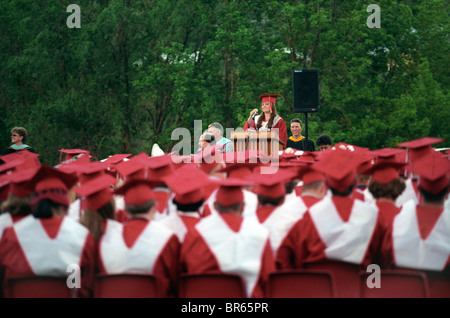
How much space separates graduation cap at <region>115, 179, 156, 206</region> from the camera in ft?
11.7

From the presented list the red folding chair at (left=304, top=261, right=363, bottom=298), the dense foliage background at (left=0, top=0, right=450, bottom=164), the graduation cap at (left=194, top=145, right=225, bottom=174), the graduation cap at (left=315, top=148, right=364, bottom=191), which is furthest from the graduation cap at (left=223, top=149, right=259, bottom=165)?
the dense foliage background at (left=0, top=0, right=450, bottom=164)

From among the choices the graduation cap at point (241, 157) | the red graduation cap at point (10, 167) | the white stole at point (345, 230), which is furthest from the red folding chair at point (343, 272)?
the red graduation cap at point (10, 167)

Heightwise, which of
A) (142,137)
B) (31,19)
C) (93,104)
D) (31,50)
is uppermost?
(31,19)

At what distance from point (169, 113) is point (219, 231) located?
61.1 ft

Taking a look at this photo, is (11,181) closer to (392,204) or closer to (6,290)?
(6,290)

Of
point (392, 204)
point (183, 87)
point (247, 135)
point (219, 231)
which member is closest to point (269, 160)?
point (247, 135)

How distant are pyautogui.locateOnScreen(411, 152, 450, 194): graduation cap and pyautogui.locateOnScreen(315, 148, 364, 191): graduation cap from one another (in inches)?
18.2

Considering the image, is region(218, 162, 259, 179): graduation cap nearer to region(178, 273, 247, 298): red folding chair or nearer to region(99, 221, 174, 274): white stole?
region(99, 221, 174, 274): white stole

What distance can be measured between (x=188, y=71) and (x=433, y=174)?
16.6 metres

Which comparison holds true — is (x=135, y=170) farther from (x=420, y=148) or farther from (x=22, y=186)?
(x=420, y=148)

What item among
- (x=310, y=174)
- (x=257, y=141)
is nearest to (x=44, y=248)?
(x=310, y=174)

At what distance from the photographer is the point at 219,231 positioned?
336 cm

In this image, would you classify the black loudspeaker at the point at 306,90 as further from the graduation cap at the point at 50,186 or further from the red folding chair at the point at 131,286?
the red folding chair at the point at 131,286

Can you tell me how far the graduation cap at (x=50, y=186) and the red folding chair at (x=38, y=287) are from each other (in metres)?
0.56
